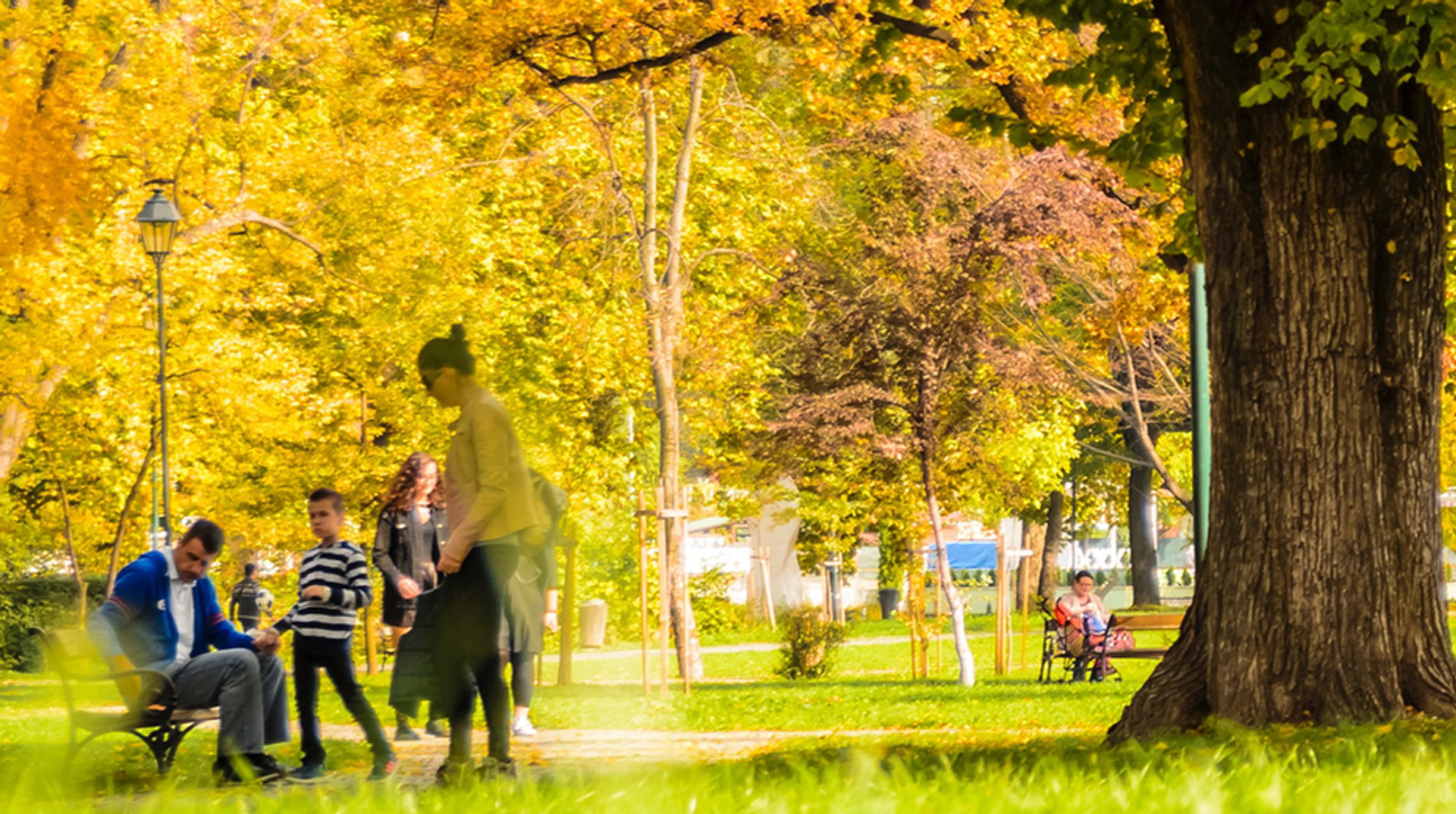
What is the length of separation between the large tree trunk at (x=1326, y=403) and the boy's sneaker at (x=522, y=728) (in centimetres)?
577

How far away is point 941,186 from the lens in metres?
20.7

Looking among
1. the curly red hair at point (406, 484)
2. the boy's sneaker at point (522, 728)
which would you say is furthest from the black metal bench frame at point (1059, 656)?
the curly red hair at point (406, 484)

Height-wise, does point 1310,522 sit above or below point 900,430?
below

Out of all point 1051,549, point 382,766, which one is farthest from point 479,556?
point 1051,549

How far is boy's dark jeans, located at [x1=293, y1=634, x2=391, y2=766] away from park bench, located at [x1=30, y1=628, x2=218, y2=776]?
0.49m

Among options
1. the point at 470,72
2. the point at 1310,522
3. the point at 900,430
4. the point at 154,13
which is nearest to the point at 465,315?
the point at 154,13

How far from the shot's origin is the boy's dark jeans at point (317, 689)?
934 cm

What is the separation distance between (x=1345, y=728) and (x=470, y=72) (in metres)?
9.09

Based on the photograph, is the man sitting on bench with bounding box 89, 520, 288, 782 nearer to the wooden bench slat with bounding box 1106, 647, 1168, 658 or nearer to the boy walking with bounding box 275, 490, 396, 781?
the boy walking with bounding box 275, 490, 396, 781

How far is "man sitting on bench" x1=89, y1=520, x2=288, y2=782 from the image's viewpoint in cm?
885

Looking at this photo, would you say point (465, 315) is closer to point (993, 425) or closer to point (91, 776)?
point (993, 425)

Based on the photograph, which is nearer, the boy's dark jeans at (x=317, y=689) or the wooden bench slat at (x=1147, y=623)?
the boy's dark jeans at (x=317, y=689)

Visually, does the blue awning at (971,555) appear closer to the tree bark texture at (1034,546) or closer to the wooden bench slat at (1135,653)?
the tree bark texture at (1034,546)

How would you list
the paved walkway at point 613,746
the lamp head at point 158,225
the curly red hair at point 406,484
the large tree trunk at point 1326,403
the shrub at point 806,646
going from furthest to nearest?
the shrub at point 806,646
the lamp head at point 158,225
the curly red hair at point 406,484
the paved walkway at point 613,746
the large tree trunk at point 1326,403
